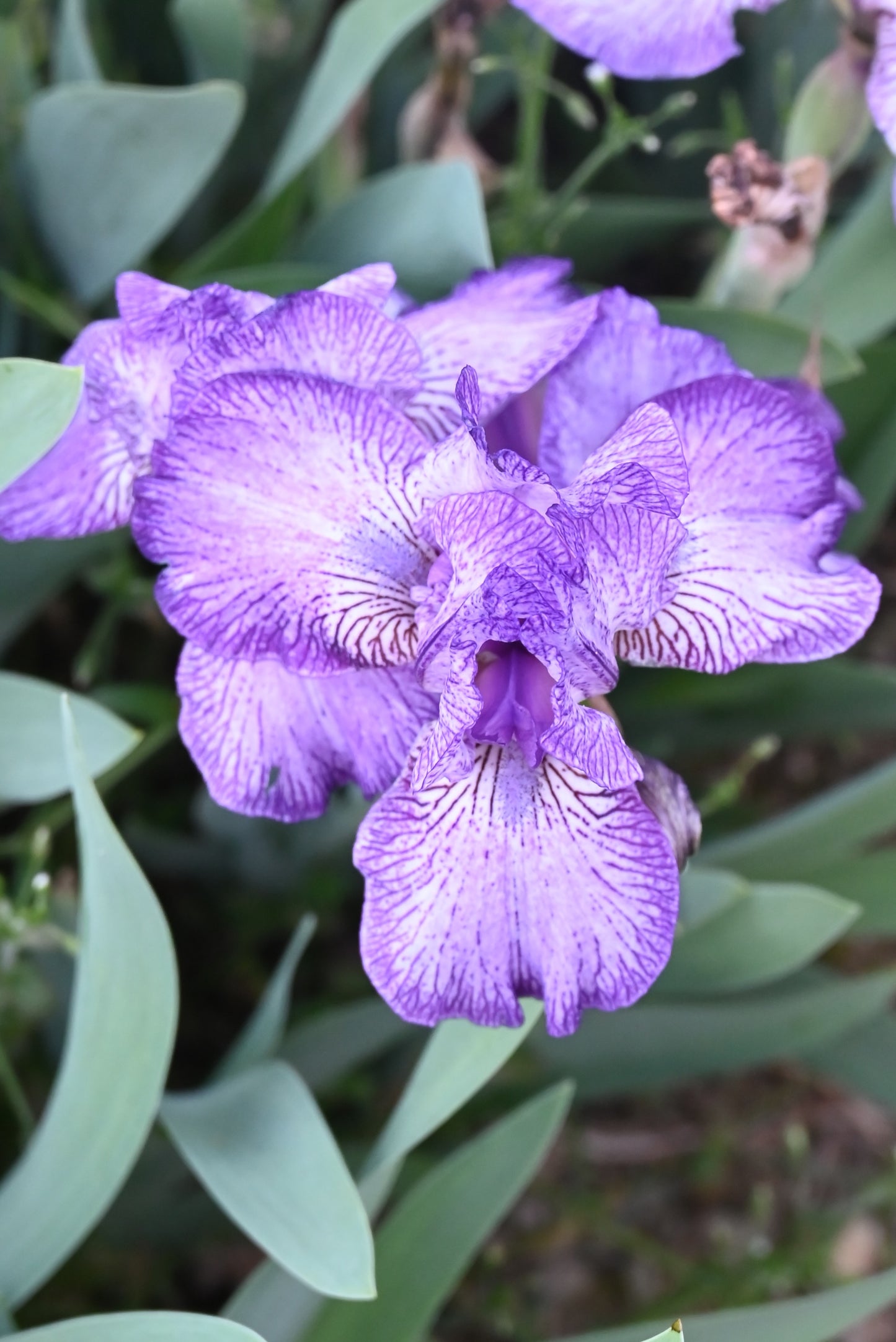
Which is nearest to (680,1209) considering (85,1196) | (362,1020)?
(362,1020)

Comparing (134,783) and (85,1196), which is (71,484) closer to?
(85,1196)

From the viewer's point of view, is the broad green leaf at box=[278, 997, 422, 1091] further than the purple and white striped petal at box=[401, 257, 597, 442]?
Yes

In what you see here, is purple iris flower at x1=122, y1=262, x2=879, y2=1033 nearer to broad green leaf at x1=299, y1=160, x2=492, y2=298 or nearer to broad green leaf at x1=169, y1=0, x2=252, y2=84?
broad green leaf at x1=299, y1=160, x2=492, y2=298

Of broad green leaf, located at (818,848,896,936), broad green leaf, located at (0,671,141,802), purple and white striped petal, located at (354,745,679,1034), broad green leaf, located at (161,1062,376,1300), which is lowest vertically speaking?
broad green leaf, located at (818,848,896,936)

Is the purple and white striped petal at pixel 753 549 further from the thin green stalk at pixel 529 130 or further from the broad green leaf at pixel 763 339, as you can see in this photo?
the thin green stalk at pixel 529 130

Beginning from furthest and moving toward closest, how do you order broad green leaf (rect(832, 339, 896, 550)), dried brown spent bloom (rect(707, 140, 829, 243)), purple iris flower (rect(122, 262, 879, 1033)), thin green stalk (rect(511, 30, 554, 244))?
1. broad green leaf (rect(832, 339, 896, 550))
2. thin green stalk (rect(511, 30, 554, 244))
3. dried brown spent bloom (rect(707, 140, 829, 243))
4. purple iris flower (rect(122, 262, 879, 1033))

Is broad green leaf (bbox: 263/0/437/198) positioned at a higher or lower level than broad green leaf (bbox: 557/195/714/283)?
higher

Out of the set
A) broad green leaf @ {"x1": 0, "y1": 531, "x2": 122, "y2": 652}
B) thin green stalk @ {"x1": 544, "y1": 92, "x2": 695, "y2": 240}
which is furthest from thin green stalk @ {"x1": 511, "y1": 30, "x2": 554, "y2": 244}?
broad green leaf @ {"x1": 0, "y1": 531, "x2": 122, "y2": 652}
